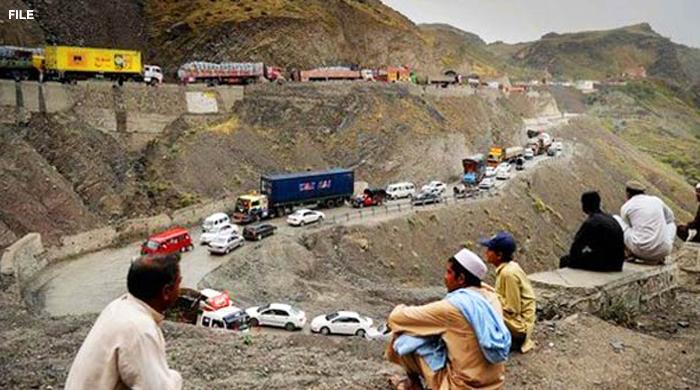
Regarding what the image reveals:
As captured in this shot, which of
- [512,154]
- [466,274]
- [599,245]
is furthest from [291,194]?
[466,274]

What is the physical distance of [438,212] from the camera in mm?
39219

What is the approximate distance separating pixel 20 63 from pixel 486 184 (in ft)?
105

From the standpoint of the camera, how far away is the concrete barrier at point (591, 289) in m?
9.25

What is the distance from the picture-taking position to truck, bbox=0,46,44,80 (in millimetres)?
37594

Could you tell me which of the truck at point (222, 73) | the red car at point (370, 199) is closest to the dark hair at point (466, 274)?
the red car at point (370, 199)

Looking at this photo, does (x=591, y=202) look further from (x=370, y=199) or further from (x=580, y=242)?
(x=370, y=199)

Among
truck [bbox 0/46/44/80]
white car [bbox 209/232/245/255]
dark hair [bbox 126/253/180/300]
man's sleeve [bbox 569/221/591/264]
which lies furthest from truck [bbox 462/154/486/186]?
dark hair [bbox 126/253/180/300]

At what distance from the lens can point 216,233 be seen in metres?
31.5

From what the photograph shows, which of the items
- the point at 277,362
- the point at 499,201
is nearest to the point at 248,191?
the point at 499,201

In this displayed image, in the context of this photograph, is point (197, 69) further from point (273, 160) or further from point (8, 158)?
point (8, 158)

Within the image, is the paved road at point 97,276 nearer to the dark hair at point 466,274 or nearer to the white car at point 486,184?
the white car at point 486,184

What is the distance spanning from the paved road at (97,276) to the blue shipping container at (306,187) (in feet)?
9.72

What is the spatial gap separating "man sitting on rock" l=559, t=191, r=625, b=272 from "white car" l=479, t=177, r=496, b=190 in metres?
36.9

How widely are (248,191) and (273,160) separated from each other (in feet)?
16.1
